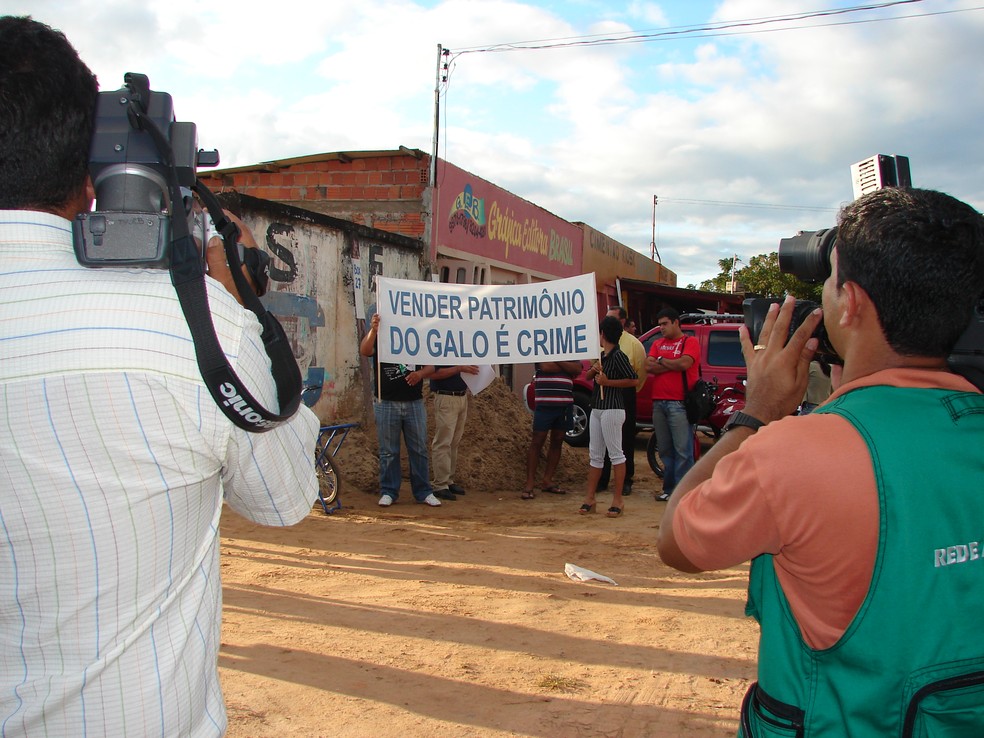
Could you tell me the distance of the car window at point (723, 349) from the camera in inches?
457

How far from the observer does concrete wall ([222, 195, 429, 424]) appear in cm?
880

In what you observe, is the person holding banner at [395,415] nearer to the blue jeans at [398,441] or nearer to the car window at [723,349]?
the blue jeans at [398,441]

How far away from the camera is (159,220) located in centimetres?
127

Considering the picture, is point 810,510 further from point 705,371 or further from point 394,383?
point 705,371

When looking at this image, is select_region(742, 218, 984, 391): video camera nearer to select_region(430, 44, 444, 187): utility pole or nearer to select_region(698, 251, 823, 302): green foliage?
select_region(430, 44, 444, 187): utility pole

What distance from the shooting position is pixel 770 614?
4.88ft

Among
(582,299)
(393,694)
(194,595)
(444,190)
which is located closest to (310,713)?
(393,694)

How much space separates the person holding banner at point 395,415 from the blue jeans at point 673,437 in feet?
8.16

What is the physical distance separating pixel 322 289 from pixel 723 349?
573cm

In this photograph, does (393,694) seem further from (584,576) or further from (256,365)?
(256,365)

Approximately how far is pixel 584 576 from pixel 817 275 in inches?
162

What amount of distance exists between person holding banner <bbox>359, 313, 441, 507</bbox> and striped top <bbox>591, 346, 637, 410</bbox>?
Result: 1752mm

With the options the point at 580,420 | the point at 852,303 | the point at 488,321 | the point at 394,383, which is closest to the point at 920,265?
the point at 852,303

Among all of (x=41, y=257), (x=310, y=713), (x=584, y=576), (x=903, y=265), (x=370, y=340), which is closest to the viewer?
(x=41, y=257)
